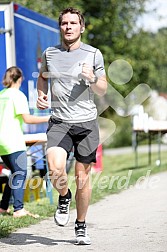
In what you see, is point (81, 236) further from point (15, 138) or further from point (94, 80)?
point (15, 138)

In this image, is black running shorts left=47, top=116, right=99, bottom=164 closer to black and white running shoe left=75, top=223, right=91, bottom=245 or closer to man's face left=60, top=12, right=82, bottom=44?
black and white running shoe left=75, top=223, right=91, bottom=245

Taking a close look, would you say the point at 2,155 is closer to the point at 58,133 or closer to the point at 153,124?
the point at 58,133

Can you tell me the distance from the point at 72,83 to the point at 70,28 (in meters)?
0.48

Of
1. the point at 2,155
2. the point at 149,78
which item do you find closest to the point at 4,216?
the point at 2,155

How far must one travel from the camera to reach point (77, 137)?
675 centimetres

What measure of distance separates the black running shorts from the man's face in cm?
72

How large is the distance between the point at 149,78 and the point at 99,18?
4.22 meters

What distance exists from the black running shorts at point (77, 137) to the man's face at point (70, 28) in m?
0.72

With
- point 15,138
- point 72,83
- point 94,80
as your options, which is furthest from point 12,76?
point 94,80

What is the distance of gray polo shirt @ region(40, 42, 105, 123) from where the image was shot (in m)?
6.64

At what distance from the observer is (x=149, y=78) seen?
3250 centimetres

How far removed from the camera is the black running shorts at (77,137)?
21.9 ft

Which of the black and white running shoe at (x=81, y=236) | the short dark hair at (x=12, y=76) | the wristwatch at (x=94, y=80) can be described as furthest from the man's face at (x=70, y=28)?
the short dark hair at (x=12, y=76)

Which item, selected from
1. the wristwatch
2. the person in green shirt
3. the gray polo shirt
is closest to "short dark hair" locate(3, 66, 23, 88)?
the person in green shirt
